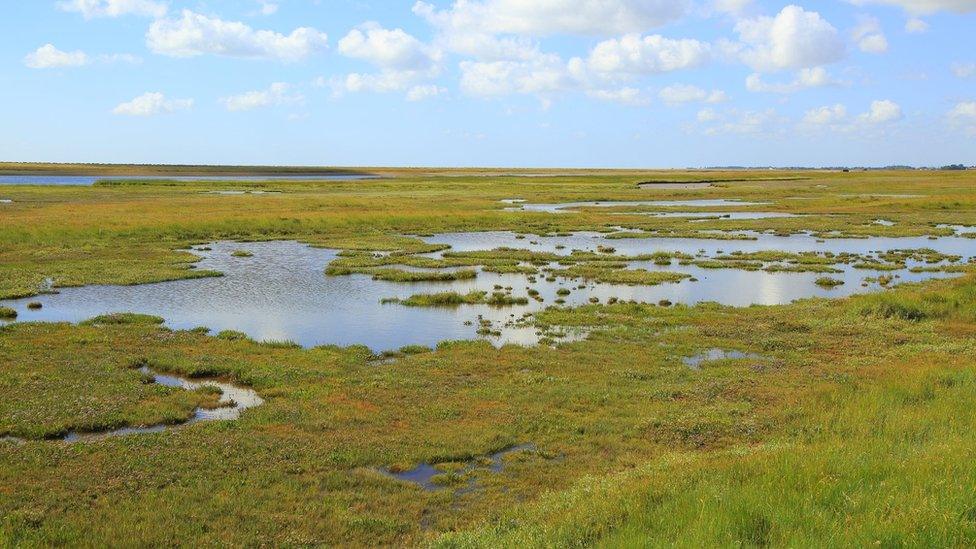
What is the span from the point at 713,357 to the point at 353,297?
744 inches

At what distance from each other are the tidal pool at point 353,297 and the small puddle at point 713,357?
6156 mm

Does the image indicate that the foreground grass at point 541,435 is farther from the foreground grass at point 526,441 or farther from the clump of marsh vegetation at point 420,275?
the clump of marsh vegetation at point 420,275

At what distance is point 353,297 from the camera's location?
36531 mm

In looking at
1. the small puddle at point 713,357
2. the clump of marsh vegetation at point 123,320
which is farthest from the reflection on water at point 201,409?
the small puddle at point 713,357

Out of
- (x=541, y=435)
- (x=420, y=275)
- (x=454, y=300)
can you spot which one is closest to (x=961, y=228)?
(x=420, y=275)

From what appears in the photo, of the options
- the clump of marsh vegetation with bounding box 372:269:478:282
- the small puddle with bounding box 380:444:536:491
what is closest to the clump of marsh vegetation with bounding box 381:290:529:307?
the clump of marsh vegetation with bounding box 372:269:478:282

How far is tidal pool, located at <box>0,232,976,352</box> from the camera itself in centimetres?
2947

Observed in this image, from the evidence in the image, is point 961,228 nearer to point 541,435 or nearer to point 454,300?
point 454,300

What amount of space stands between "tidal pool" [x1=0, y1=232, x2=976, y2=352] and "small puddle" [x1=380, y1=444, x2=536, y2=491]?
11339mm

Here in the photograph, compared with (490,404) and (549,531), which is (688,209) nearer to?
(490,404)

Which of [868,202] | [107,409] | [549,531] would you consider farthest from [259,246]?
[868,202]

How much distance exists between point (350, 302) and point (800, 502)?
1092 inches

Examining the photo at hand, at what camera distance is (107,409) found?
1791cm

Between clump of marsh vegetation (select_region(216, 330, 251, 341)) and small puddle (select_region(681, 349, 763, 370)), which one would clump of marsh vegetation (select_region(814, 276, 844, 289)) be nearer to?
small puddle (select_region(681, 349, 763, 370))
